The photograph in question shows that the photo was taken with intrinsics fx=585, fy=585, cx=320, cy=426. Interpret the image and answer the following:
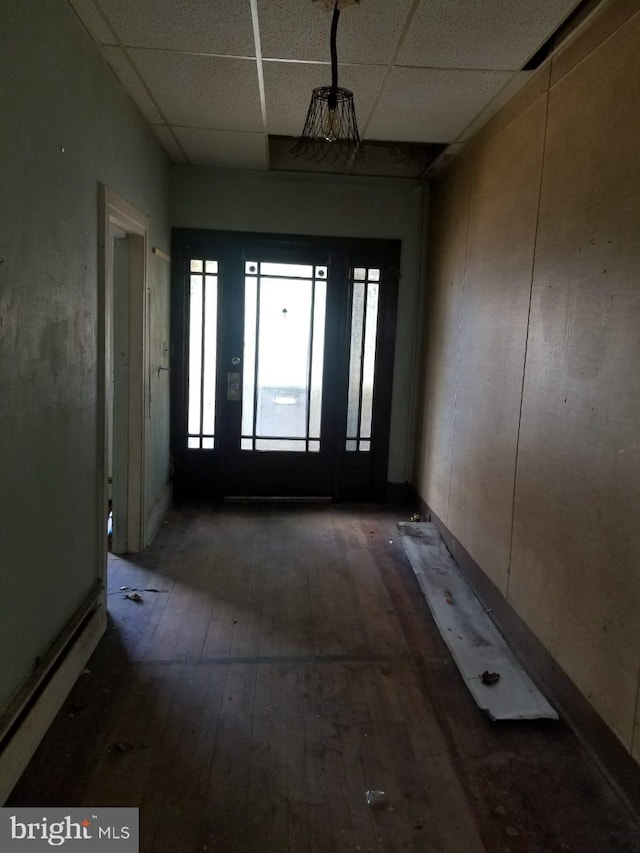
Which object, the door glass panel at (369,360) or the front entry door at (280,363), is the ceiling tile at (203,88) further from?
the door glass panel at (369,360)

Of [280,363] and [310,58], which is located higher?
[310,58]

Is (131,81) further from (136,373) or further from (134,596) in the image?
(134,596)

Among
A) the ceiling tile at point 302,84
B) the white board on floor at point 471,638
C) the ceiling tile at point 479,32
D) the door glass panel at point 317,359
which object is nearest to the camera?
the ceiling tile at point 479,32

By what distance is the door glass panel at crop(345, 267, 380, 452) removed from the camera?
5031 millimetres

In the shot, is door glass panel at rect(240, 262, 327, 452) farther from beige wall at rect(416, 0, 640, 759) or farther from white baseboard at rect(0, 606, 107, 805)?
white baseboard at rect(0, 606, 107, 805)

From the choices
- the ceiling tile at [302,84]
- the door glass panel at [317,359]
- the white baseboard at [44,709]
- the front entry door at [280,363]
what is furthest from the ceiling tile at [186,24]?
the white baseboard at [44,709]

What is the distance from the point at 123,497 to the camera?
3.80m

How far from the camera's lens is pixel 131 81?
3.03 m

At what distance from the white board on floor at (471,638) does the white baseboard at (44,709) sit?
167 centimetres

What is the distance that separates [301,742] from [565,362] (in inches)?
71.8

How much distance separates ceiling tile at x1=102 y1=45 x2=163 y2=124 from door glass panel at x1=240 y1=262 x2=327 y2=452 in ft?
5.09

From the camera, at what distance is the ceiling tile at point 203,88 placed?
281 cm

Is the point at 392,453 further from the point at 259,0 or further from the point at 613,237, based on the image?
the point at 259,0

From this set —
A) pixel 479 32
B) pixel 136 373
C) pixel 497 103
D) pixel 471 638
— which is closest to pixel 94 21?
pixel 479 32
